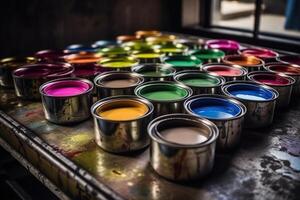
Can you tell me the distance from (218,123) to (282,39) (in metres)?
2.96

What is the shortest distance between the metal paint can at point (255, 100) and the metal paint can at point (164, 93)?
34 cm

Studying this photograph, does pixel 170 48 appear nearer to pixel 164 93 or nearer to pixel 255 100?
pixel 164 93

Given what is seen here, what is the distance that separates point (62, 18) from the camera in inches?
169

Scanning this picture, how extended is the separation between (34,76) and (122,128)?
4.45ft

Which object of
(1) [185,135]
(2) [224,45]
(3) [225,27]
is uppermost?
(3) [225,27]

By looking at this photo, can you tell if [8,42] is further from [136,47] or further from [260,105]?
[260,105]

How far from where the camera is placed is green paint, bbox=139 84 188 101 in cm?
254

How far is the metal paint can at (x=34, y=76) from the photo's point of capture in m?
2.77

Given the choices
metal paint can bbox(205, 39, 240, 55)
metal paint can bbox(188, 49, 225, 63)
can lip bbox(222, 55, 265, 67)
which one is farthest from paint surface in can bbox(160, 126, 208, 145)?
metal paint can bbox(205, 39, 240, 55)

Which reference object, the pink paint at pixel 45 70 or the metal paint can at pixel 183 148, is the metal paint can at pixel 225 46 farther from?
the metal paint can at pixel 183 148

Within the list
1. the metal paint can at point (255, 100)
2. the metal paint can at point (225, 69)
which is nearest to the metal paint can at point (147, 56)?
the metal paint can at point (225, 69)

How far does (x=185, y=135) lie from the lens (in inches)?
76.6

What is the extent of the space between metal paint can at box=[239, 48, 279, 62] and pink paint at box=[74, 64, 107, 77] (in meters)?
1.63

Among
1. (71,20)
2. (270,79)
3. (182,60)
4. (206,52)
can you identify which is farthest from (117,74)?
(71,20)
